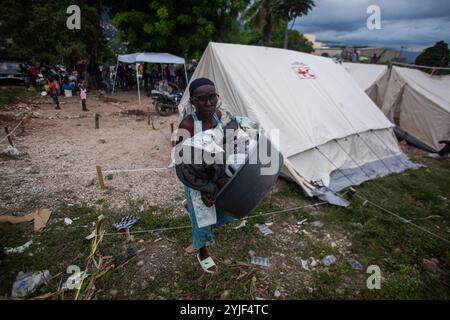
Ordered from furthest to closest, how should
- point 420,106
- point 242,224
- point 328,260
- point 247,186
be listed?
point 420,106 → point 242,224 → point 328,260 → point 247,186

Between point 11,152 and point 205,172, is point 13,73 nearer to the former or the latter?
point 11,152

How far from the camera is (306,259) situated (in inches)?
92.8

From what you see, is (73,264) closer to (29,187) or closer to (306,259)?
(29,187)

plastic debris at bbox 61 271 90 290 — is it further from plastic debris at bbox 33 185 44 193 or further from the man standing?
plastic debris at bbox 33 185 44 193

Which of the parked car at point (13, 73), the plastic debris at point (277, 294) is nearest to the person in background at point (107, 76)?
the parked car at point (13, 73)

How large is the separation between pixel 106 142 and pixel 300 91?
14.5ft

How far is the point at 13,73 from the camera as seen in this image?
11.0 m

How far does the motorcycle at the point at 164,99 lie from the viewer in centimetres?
778

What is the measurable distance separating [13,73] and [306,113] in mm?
14149

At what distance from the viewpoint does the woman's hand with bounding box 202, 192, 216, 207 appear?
1652 mm

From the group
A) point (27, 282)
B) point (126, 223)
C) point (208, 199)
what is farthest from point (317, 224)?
point (27, 282)

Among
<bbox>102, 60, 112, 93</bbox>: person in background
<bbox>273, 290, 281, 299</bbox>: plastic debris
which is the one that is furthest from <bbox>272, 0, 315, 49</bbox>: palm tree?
<bbox>273, 290, 281, 299</bbox>: plastic debris

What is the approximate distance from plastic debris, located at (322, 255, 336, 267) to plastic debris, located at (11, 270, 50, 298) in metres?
2.64

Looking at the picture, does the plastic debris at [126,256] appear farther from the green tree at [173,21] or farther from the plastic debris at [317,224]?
the green tree at [173,21]
